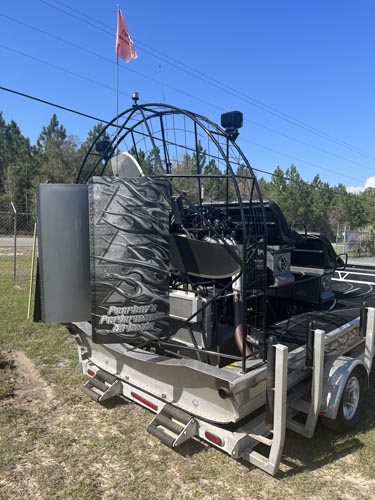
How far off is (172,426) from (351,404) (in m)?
1.73

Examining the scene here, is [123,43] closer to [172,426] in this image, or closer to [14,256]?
[172,426]

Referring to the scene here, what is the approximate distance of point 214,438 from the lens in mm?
2871

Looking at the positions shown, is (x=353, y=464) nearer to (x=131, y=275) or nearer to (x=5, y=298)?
(x=131, y=275)

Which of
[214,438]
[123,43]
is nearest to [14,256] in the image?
[123,43]

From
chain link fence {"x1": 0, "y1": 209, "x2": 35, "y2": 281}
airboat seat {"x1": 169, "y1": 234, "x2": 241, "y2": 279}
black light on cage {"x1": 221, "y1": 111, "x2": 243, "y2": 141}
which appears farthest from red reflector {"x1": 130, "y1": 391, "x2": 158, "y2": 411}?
chain link fence {"x1": 0, "y1": 209, "x2": 35, "y2": 281}

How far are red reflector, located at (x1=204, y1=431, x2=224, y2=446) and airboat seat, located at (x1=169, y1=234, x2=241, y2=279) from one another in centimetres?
126

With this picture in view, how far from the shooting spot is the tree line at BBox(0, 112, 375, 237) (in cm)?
3719

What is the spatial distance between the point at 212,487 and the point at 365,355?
207 cm

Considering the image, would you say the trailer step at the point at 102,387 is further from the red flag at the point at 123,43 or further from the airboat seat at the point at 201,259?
the red flag at the point at 123,43

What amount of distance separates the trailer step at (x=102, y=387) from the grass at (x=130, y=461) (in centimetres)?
15

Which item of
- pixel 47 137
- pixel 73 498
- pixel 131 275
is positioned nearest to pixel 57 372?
pixel 73 498

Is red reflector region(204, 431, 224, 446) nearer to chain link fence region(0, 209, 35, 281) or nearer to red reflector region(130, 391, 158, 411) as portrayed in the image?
red reflector region(130, 391, 158, 411)

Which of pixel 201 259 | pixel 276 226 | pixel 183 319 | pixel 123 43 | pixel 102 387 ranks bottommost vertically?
pixel 102 387

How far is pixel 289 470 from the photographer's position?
294cm
